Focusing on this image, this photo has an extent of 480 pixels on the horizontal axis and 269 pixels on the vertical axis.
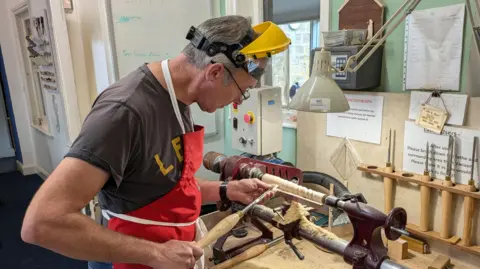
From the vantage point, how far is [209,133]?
8.02 ft

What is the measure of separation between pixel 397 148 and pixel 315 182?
404mm

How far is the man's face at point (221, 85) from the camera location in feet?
2.96

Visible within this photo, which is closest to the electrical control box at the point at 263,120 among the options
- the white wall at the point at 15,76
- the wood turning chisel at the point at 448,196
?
the wood turning chisel at the point at 448,196

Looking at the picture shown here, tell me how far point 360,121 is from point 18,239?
2.93m

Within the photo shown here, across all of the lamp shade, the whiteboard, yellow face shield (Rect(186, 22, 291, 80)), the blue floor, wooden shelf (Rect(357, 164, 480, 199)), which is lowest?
the blue floor

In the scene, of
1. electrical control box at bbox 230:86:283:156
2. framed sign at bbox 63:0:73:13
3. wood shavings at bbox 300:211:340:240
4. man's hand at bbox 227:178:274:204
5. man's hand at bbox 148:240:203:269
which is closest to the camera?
man's hand at bbox 148:240:203:269

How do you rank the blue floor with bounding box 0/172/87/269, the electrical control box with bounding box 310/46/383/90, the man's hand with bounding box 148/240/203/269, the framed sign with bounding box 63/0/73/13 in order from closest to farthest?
the man's hand with bounding box 148/240/203/269, the electrical control box with bounding box 310/46/383/90, the framed sign with bounding box 63/0/73/13, the blue floor with bounding box 0/172/87/269

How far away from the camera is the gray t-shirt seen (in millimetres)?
723

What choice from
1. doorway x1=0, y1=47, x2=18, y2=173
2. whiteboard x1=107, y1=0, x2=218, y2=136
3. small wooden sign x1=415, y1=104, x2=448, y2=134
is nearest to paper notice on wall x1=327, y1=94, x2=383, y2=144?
small wooden sign x1=415, y1=104, x2=448, y2=134

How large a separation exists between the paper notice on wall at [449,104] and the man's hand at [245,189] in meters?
0.67

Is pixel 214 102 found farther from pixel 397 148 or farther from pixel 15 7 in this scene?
pixel 15 7

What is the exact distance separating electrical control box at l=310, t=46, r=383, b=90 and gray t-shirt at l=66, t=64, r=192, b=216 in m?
0.77

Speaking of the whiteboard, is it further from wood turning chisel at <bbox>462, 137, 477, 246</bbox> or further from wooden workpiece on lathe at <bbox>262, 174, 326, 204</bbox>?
wood turning chisel at <bbox>462, 137, 477, 246</bbox>

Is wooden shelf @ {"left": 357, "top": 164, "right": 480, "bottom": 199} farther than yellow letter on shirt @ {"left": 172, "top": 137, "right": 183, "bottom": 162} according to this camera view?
Yes
